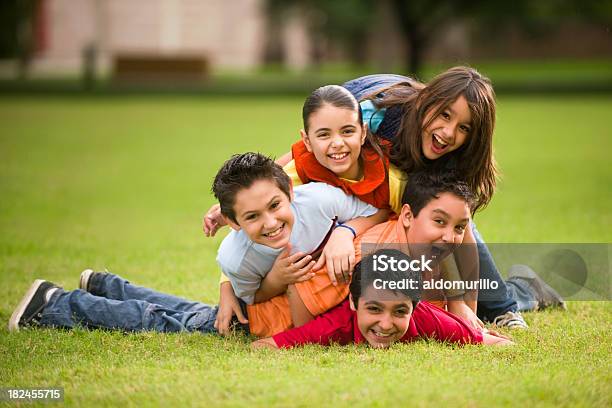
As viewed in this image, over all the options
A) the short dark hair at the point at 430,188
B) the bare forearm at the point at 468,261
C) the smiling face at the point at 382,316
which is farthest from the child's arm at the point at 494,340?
the short dark hair at the point at 430,188

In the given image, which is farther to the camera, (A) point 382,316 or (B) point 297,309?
(B) point 297,309

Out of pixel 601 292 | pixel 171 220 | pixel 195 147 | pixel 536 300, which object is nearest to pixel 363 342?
pixel 536 300

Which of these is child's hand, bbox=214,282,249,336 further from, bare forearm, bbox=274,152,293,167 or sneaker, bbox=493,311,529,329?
sneaker, bbox=493,311,529,329

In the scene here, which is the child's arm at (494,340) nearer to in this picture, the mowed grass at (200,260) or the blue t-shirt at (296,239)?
the mowed grass at (200,260)

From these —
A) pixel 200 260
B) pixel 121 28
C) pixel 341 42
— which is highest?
pixel 121 28

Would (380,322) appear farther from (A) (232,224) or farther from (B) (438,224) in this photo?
(A) (232,224)

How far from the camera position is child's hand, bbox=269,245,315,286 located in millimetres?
4672

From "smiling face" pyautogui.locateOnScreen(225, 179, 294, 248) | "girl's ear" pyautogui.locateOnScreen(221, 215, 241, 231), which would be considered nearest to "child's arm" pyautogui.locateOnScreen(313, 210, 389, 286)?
"smiling face" pyautogui.locateOnScreen(225, 179, 294, 248)

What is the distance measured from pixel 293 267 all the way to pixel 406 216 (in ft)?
2.06

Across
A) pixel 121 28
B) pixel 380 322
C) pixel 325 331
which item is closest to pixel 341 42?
pixel 121 28

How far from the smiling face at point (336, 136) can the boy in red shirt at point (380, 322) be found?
1.89 ft

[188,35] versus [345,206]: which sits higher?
[188,35]

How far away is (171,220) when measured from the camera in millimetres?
9375

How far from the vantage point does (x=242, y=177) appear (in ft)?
15.4
